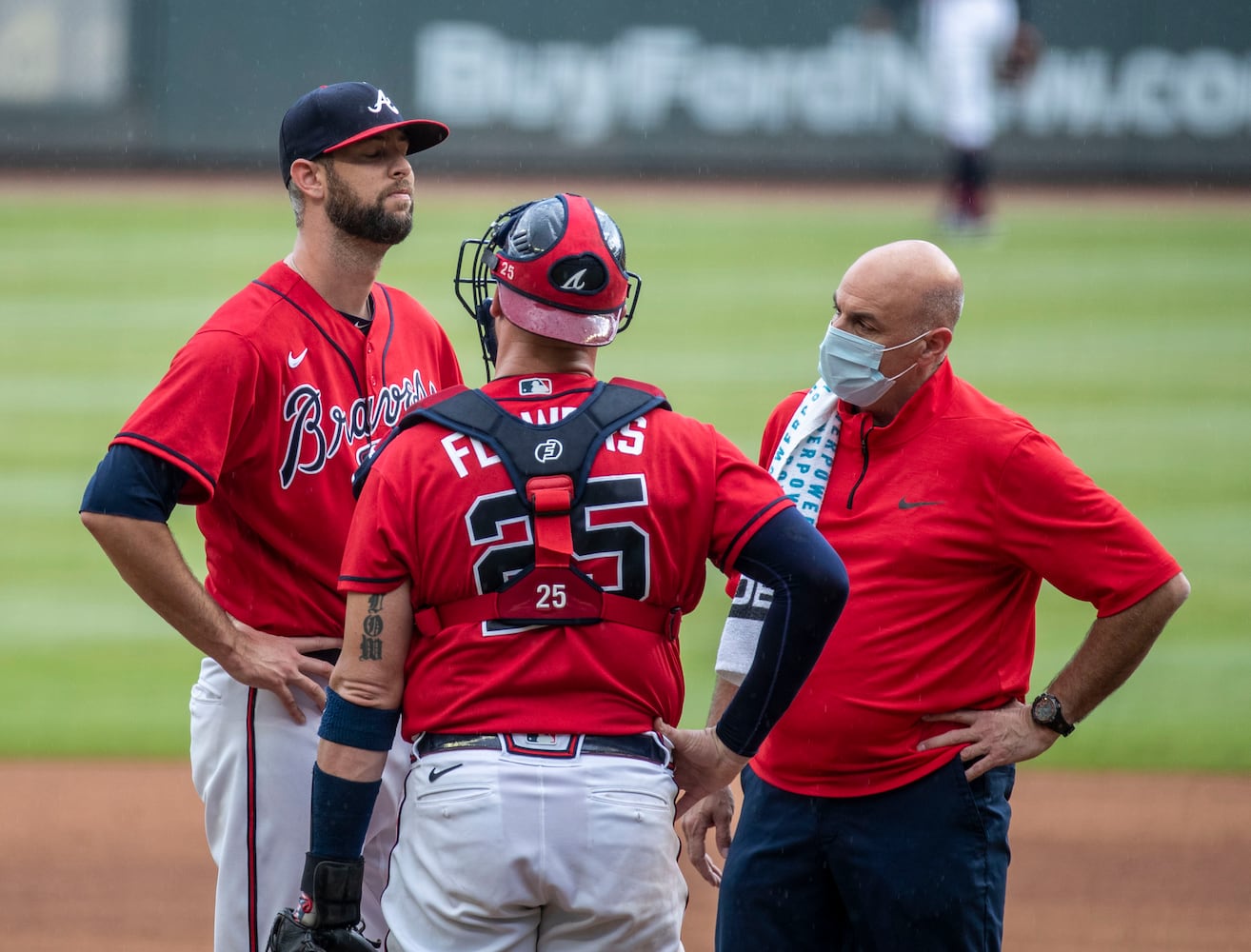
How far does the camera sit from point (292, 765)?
9.88 feet

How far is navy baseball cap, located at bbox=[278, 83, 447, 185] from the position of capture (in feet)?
10.2

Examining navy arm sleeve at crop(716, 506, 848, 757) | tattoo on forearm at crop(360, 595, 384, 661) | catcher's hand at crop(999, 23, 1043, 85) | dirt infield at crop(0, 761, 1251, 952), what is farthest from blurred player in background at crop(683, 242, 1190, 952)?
catcher's hand at crop(999, 23, 1043, 85)

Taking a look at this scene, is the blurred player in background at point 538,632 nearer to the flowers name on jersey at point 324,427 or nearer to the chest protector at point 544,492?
the chest protector at point 544,492

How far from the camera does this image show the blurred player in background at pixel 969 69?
16.7 metres

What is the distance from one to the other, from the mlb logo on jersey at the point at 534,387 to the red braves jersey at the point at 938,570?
0.78 metres

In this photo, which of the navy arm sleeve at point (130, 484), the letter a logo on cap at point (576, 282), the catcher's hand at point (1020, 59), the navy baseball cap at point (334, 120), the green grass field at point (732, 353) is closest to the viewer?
the letter a logo on cap at point (576, 282)

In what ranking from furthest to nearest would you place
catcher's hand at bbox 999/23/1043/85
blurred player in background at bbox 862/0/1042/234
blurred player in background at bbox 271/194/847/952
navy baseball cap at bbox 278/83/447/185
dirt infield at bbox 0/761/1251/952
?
catcher's hand at bbox 999/23/1043/85
blurred player in background at bbox 862/0/1042/234
dirt infield at bbox 0/761/1251/952
navy baseball cap at bbox 278/83/447/185
blurred player in background at bbox 271/194/847/952

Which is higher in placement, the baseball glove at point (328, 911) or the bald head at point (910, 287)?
the bald head at point (910, 287)

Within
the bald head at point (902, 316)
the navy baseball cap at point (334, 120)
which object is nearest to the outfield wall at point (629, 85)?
the navy baseball cap at point (334, 120)

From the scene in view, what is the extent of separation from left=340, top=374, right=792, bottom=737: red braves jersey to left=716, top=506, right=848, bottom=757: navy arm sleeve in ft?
0.12

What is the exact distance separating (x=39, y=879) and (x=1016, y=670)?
3.42 m

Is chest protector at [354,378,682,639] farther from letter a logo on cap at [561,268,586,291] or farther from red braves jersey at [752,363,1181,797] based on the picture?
red braves jersey at [752,363,1181,797]

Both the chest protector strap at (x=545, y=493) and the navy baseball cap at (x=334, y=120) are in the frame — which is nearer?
the chest protector strap at (x=545, y=493)

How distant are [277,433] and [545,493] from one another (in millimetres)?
881
